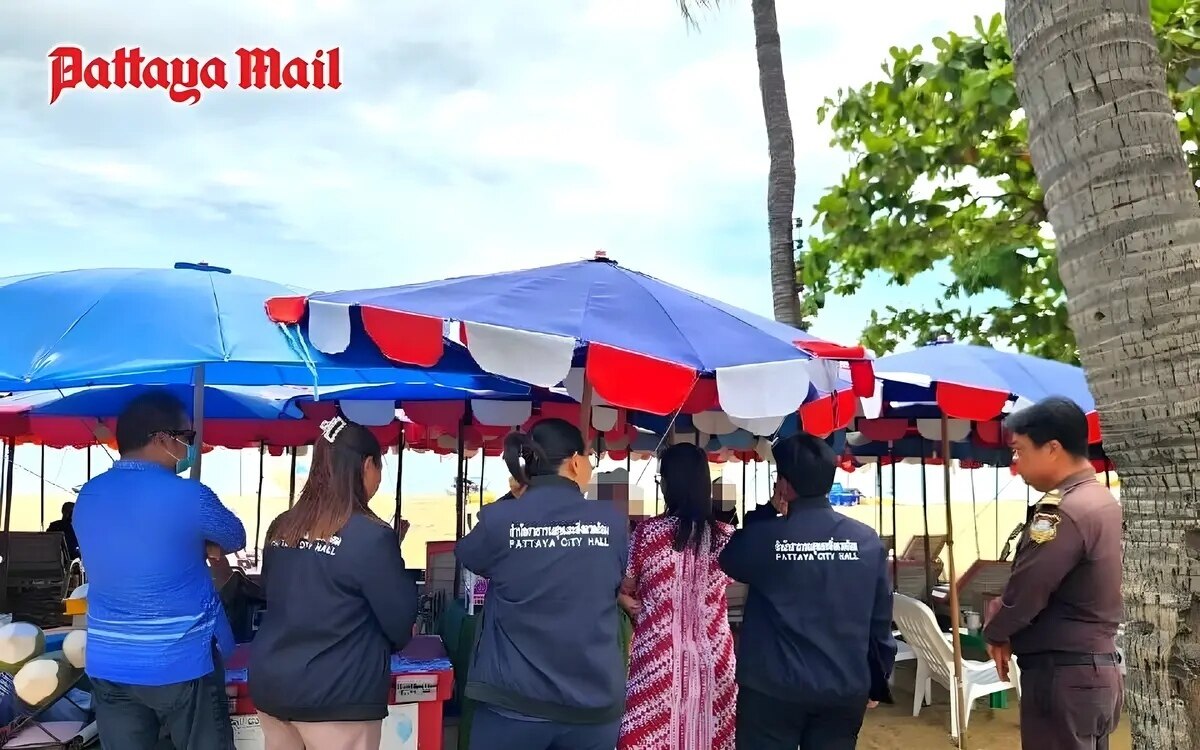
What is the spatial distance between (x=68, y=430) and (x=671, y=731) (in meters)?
6.37

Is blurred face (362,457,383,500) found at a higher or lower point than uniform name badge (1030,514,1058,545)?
higher

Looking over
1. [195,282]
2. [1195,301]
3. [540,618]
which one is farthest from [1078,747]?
[195,282]

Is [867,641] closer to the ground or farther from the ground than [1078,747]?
farther from the ground

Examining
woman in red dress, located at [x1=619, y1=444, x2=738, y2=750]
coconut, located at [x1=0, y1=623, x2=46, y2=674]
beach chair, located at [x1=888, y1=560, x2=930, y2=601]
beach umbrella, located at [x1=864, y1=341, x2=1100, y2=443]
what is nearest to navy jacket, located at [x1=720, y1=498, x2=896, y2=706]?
woman in red dress, located at [x1=619, y1=444, x2=738, y2=750]

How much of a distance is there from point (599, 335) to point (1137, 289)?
152 cm

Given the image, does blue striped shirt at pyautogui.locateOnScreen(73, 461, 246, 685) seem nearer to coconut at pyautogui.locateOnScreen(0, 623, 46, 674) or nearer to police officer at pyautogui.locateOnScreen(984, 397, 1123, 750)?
coconut at pyautogui.locateOnScreen(0, 623, 46, 674)

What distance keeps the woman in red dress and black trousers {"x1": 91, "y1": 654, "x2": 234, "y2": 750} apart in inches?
57.1

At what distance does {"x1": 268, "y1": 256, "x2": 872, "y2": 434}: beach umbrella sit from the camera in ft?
8.99

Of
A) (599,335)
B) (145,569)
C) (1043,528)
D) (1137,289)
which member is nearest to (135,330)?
(145,569)

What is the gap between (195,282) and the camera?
11.6 feet

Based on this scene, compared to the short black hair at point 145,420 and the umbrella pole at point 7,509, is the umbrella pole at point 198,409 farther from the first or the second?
the umbrella pole at point 7,509

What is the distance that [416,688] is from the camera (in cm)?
334

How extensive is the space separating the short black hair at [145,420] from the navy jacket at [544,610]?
1.10 meters

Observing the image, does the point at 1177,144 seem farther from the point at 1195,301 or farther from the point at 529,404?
the point at 529,404
